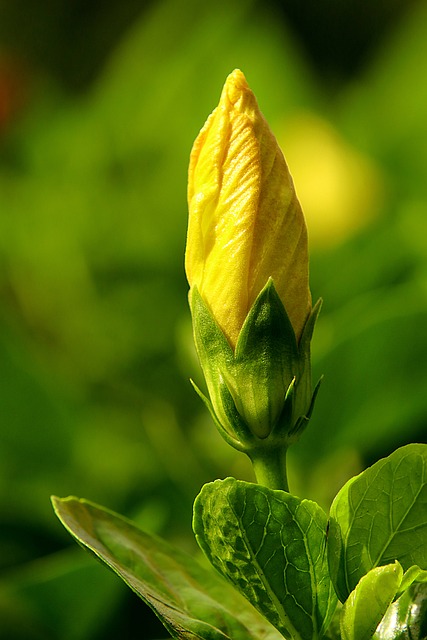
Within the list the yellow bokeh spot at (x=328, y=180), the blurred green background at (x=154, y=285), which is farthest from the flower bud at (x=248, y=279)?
the yellow bokeh spot at (x=328, y=180)

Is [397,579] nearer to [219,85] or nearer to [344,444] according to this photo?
[344,444]

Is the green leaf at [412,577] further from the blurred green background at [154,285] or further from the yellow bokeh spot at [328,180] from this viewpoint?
the yellow bokeh spot at [328,180]

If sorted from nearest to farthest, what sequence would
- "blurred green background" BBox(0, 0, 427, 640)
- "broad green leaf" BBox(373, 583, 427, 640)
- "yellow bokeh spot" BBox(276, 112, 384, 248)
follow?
"broad green leaf" BBox(373, 583, 427, 640) → "blurred green background" BBox(0, 0, 427, 640) → "yellow bokeh spot" BBox(276, 112, 384, 248)

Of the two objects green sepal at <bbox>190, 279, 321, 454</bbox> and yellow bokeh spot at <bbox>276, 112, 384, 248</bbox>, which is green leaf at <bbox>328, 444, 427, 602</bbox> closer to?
green sepal at <bbox>190, 279, 321, 454</bbox>

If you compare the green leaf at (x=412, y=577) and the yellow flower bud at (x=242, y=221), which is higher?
the yellow flower bud at (x=242, y=221)

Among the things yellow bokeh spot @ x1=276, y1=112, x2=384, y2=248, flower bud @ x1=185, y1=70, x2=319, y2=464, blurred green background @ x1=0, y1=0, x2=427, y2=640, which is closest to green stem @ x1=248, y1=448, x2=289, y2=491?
flower bud @ x1=185, y1=70, x2=319, y2=464

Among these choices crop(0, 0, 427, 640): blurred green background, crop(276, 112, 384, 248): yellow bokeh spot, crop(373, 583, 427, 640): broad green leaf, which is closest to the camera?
crop(373, 583, 427, 640): broad green leaf
